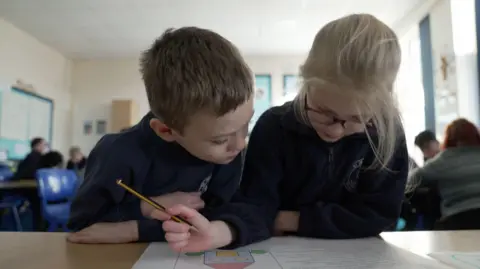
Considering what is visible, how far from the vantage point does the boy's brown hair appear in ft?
2.23

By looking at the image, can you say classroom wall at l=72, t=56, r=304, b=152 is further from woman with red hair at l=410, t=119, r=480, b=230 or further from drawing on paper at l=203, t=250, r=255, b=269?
drawing on paper at l=203, t=250, r=255, b=269

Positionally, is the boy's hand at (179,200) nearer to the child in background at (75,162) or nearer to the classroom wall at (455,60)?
the classroom wall at (455,60)

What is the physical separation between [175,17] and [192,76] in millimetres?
4167

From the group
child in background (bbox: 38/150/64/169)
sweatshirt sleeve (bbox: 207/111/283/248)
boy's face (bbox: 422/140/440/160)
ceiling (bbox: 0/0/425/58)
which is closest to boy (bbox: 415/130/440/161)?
boy's face (bbox: 422/140/440/160)

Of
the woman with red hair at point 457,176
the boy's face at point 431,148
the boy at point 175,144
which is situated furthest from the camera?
the boy's face at point 431,148

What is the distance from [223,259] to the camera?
0.63m

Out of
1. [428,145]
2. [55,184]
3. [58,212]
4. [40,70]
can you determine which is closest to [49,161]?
[55,184]

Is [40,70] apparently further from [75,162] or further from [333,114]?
[333,114]

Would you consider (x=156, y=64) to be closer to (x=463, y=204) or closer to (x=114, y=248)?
(x=114, y=248)

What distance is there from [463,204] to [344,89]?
63.7 inches

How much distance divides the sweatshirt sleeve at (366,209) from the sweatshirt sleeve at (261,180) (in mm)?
73

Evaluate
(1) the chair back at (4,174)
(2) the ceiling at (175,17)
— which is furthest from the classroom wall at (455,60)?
(1) the chair back at (4,174)

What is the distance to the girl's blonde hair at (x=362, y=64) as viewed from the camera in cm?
71

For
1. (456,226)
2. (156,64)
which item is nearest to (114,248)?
(156,64)
